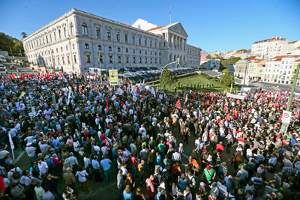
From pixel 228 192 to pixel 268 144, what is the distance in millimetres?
4595

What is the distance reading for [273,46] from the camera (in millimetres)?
91562

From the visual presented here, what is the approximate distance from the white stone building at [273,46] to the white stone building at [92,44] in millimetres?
61879

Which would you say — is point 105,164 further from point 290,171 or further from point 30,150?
point 290,171

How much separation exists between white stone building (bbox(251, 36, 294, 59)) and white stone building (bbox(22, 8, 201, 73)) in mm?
61879

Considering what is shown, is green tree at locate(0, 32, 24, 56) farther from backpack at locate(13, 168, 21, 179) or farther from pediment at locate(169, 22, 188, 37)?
backpack at locate(13, 168, 21, 179)

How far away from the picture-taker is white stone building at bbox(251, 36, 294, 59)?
8612cm

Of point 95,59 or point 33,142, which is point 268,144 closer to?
point 33,142

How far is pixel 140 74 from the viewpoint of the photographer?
36.4 meters

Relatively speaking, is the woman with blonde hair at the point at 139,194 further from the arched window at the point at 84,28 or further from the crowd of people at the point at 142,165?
the arched window at the point at 84,28

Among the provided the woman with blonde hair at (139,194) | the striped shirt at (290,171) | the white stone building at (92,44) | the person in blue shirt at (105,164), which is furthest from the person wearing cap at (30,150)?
the white stone building at (92,44)

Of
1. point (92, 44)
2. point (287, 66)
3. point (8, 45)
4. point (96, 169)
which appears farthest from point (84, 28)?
point (287, 66)

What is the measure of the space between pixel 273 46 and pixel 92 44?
345 feet

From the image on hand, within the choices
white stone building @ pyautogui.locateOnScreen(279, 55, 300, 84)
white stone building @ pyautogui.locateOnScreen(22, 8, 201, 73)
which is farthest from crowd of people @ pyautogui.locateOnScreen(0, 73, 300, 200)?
white stone building @ pyautogui.locateOnScreen(279, 55, 300, 84)

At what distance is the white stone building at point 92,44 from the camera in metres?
36.8
